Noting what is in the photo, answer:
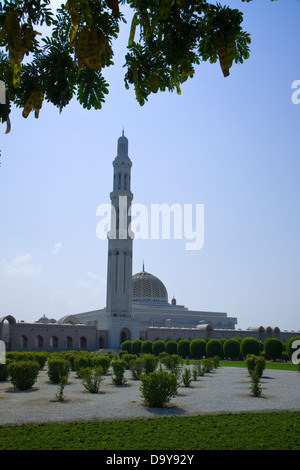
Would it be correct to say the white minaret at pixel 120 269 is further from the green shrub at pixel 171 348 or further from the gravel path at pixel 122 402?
the gravel path at pixel 122 402

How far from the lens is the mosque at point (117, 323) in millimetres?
36938

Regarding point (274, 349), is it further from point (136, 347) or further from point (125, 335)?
point (125, 335)

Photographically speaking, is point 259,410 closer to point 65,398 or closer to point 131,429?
point 131,429

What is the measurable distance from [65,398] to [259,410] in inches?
187

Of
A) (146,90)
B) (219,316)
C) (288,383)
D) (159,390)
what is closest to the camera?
(146,90)

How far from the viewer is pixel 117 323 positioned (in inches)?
1623

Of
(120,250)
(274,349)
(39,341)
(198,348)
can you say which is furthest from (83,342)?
(274,349)

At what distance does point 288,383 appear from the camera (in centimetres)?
1461

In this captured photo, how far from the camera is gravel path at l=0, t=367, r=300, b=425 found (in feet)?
26.8

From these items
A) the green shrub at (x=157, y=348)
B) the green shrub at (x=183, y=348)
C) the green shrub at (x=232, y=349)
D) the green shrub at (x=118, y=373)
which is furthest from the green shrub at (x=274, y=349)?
the green shrub at (x=118, y=373)

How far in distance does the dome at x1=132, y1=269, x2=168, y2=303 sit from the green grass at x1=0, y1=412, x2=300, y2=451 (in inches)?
1837

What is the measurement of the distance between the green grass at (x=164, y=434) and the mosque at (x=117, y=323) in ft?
92.9

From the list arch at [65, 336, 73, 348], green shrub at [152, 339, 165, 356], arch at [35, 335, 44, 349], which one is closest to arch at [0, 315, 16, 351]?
arch at [35, 335, 44, 349]
